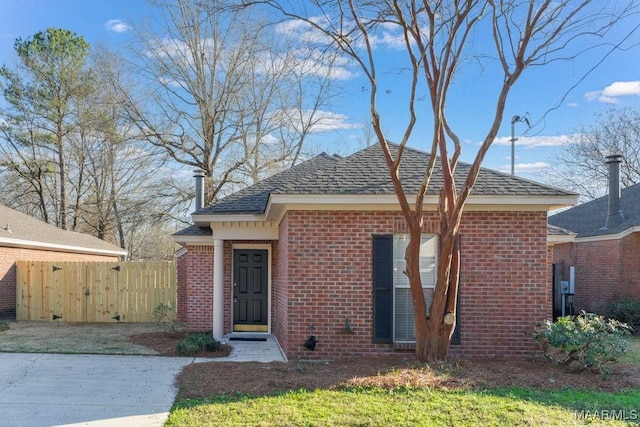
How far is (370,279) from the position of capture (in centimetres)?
827

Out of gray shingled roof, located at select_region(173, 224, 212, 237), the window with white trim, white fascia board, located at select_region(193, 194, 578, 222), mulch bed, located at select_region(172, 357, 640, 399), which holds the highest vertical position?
white fascia board, located at select_region(193, 194, 578, 222)

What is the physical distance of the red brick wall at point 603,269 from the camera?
1449 cm

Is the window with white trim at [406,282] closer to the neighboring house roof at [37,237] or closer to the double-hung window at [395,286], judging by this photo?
the double-hung window at [395,286]

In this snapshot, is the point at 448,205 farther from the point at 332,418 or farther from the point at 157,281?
the point at 157,281

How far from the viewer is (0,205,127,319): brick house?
1520 centimetres

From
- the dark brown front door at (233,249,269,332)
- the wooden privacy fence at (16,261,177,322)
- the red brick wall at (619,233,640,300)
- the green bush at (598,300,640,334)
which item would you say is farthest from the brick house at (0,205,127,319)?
the red brick wall at (619,233,640,300)

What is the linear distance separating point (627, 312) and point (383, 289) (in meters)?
9.12

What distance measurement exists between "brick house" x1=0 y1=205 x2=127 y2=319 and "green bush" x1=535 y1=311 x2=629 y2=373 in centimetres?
1513

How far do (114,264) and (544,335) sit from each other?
12.4 meters

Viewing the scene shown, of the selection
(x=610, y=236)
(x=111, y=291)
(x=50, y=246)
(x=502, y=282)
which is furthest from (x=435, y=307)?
(x=50, y=246)

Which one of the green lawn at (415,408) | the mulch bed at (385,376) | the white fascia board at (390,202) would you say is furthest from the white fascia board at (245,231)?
the green lawn at (415,408)

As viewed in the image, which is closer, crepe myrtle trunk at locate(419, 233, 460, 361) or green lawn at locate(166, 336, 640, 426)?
green lawn at locate(166, 336, 640, 426)

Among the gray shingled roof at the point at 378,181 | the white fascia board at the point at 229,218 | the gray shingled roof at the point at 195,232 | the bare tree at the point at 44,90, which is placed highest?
the bare tree at the point at 44,90

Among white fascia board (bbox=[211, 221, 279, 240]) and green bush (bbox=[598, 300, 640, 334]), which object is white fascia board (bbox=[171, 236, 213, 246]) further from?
green bush (bbox=[598, 300, 640, 334])
